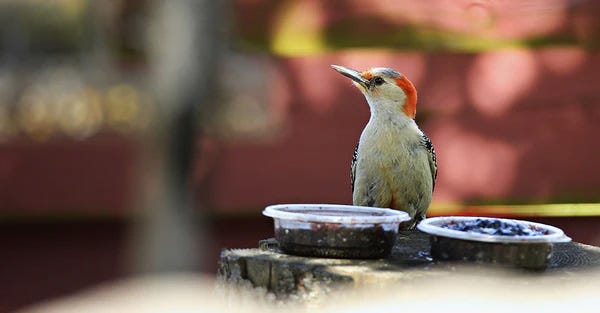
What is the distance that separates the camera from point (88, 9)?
24.0 feet

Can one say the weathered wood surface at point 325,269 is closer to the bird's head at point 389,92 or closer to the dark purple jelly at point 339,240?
the dark purple jelly at point 339,240

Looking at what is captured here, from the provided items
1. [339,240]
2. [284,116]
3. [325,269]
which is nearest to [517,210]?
[284,116]

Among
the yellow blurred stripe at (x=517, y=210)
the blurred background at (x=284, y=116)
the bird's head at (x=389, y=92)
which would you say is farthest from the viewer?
the yellow blurred stripe at (x=517, y=210)

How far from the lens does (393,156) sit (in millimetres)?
5367

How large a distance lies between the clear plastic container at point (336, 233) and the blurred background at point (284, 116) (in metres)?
2.98

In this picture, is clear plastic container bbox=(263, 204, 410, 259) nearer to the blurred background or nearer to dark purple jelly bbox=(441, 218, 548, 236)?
dark purple jelly bbox=(441, 218, 548, 236)

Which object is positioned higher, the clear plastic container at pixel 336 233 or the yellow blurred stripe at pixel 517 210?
the clear plastic container at pixel 336 233

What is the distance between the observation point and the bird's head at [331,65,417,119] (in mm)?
5508

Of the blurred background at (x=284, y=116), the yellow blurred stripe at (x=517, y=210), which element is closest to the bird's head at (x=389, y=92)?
the blurred background at (x=284, y=116)

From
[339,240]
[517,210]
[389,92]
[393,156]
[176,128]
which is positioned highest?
[389,92]

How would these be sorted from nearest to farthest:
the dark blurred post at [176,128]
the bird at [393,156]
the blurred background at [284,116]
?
the dark blurred post at [176,128] → the bird at [393,156] → the blurred background at [284,116]

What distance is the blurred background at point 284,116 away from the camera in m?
7.22

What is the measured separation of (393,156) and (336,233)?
135 centimetres

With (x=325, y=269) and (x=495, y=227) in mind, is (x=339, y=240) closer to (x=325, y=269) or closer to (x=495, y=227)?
(x=325, y=269)
